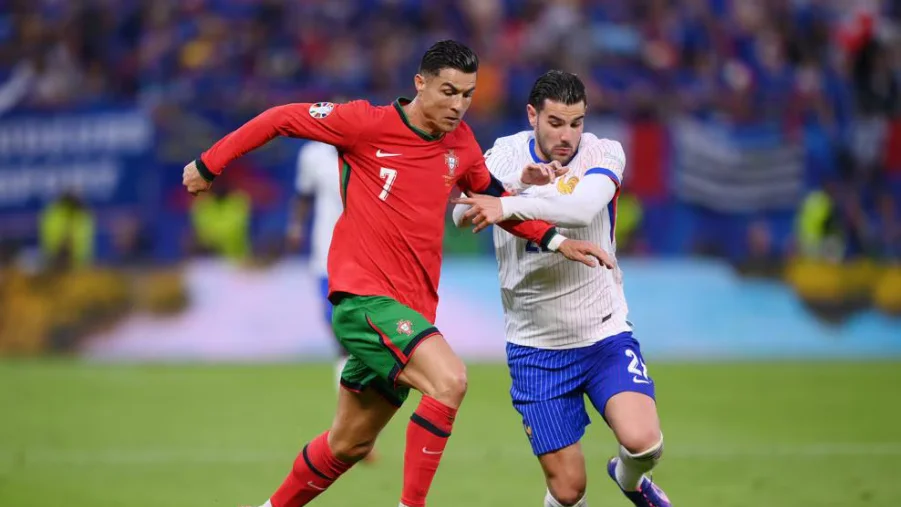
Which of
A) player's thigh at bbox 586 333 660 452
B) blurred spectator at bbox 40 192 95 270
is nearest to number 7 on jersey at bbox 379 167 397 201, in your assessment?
player's thigh at bbox 586 333 660 452

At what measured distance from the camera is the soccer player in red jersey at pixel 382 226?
18.5ft

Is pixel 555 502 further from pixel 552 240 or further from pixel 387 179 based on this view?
pixel 387 179

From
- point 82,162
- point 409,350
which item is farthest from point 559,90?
point 82,162

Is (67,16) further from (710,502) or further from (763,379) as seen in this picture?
(710,502)

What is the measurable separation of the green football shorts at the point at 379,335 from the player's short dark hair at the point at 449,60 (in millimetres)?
1112

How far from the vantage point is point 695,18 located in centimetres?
2102

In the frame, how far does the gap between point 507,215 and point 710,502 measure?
102 inches

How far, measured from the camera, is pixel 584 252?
5.79 metres

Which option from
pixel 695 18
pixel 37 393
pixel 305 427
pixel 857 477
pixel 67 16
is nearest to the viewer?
pixel 857 477

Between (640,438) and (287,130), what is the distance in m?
2.23

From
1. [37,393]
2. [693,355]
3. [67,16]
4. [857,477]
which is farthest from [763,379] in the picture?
[67,16]

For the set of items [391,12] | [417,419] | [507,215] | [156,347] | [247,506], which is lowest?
[156,347]

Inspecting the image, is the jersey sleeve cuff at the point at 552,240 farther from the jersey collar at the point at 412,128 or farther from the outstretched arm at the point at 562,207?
the jersey collar at the point at 412,128

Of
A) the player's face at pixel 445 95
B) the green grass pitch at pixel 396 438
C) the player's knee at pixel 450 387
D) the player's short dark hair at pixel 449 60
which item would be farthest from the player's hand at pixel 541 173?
the green grass pitch at pixel 396 438
